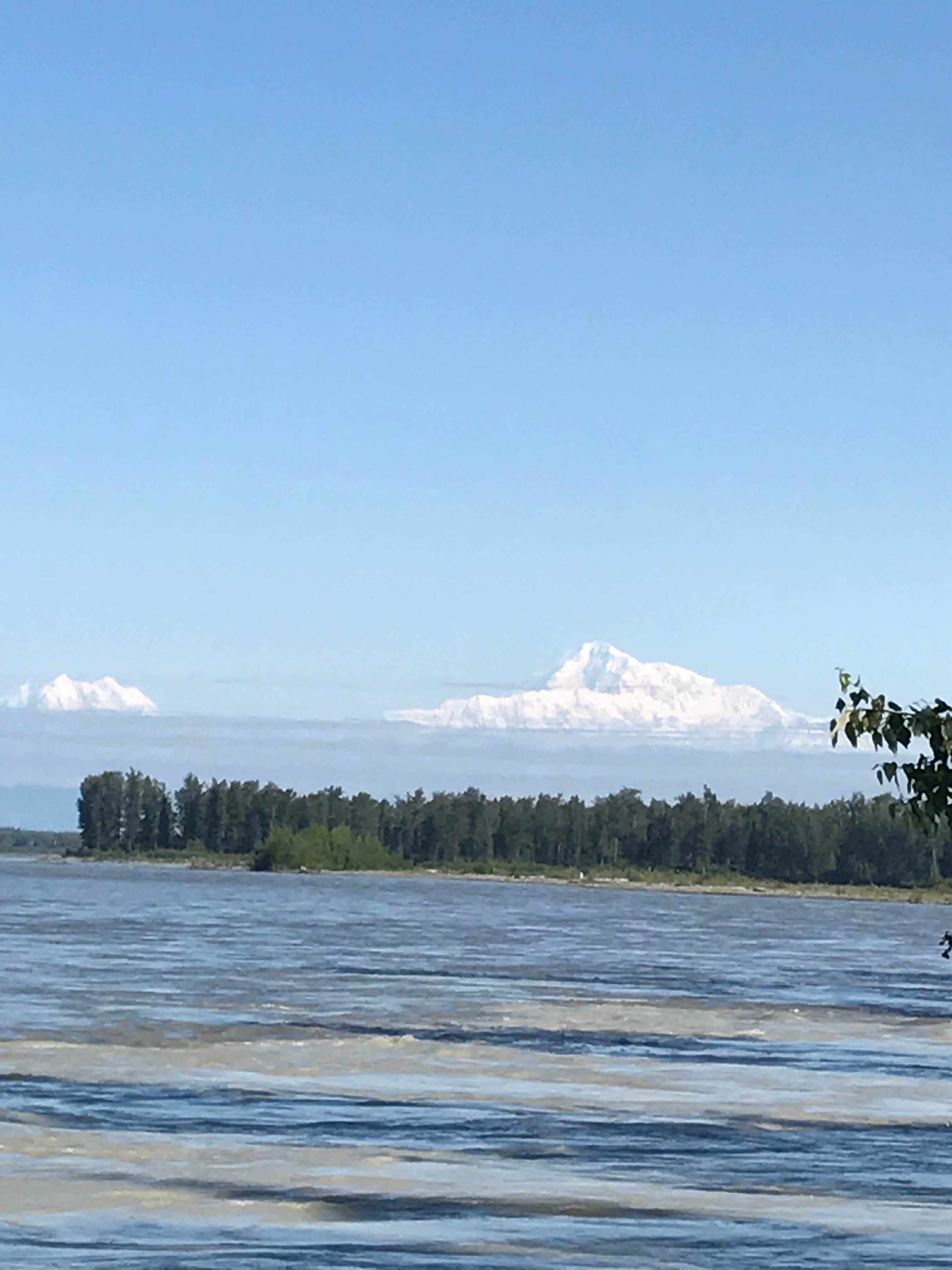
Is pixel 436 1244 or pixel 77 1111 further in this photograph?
pixel 77 1111

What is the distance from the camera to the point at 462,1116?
2792 cm

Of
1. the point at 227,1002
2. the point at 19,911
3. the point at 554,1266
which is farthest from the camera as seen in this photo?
the point at 19,911

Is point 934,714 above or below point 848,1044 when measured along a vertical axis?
above

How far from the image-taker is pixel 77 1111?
27.2m

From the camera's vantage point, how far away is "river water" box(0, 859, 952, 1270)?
1956cm

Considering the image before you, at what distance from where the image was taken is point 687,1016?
4616cm

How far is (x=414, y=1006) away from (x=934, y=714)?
3539 centimetres

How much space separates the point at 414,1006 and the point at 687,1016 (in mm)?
6163

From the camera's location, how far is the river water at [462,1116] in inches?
770

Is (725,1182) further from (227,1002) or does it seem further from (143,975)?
(143,975)

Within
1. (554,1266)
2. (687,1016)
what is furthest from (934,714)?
(687,1016)

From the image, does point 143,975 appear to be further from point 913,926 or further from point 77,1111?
point 913,926

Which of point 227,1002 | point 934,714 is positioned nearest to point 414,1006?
point 227,1002

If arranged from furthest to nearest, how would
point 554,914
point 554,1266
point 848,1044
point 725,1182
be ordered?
point 554,914 → point 848,1044 → point 725,1182 → point 554,1266
